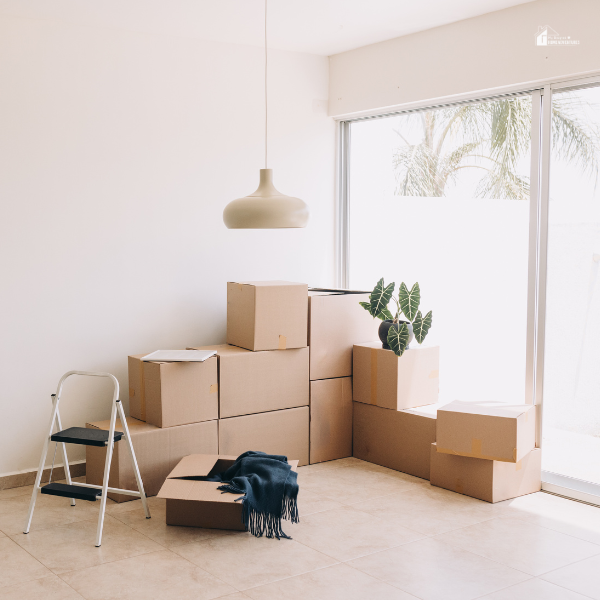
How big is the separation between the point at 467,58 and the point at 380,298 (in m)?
1.44

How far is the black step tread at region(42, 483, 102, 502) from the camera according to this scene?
9.97ft

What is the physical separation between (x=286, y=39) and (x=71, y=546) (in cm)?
311

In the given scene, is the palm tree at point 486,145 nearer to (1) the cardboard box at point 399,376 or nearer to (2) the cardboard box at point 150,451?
(1) the cardboard box at point 399,376

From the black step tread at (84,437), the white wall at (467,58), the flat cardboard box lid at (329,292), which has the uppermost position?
the white wall at (467,58)

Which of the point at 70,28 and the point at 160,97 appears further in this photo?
the point at 160,97

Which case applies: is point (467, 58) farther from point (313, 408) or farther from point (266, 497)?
point (266, 497)

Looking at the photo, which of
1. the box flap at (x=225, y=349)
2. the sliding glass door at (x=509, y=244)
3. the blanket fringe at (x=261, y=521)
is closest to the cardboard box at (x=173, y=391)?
the box flap at (x=225, y=349)

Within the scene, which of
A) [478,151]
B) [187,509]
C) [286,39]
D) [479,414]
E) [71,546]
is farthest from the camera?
[286,39]

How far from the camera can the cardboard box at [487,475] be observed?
11.6ft

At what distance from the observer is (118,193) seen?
404cm

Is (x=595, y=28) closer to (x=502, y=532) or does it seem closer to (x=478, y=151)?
(x=478, y=151)

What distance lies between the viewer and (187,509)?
127 inches

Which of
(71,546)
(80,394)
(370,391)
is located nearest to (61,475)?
(80,394)

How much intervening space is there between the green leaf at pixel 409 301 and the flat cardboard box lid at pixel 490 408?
0.59 meters
